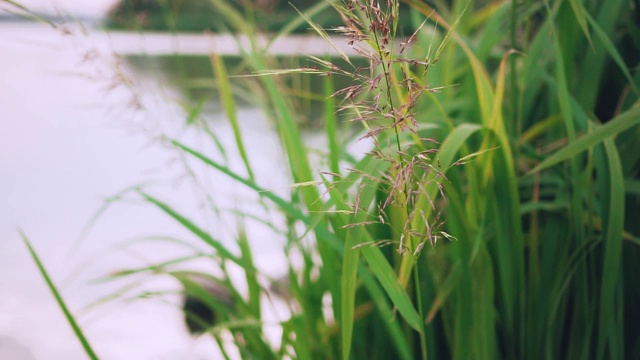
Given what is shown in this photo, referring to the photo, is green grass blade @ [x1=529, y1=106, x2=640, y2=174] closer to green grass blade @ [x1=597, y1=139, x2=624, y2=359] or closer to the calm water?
green grass blade @ [x1=597, y1=139, x2=624, y2=359]

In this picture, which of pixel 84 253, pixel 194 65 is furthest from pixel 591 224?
pixel 194 65

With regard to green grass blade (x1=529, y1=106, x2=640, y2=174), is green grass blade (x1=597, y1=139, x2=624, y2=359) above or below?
below

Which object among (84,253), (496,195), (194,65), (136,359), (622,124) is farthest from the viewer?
(194,65)

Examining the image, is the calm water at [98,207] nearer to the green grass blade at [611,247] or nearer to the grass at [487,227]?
the grass at [487,227]

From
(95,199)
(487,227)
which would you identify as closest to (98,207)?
(95,199)

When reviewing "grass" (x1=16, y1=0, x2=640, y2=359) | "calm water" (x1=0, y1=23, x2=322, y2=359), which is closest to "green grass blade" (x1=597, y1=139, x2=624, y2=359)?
"grass" (x1=16, y1=0, x2=640, y2=359)

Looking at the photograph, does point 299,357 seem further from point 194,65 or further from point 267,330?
point 194,65

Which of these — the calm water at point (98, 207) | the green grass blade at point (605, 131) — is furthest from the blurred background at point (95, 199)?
the green grass blade at point (605, 131)

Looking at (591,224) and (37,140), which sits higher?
(37,140)
